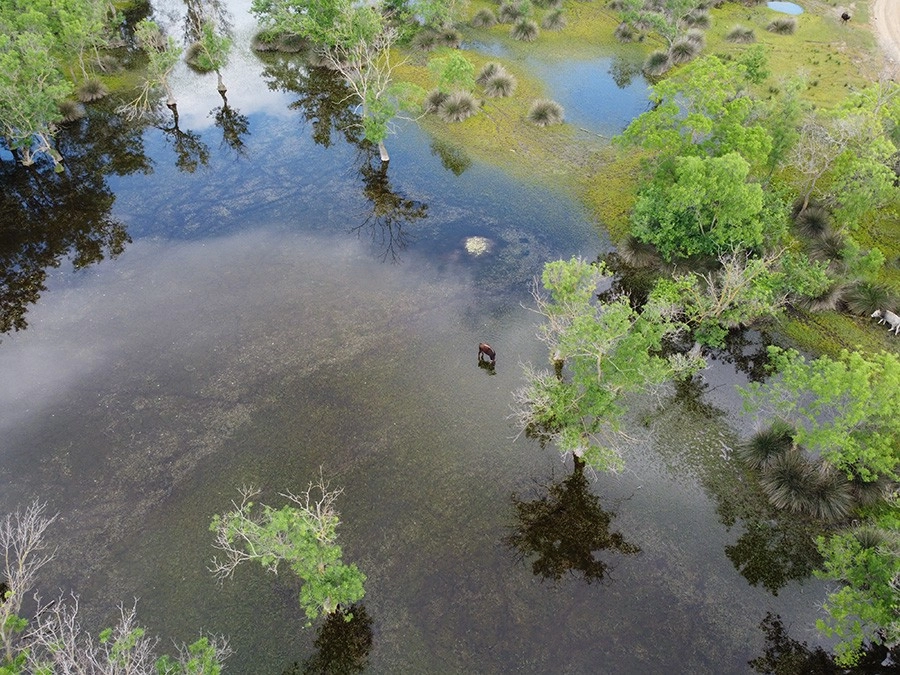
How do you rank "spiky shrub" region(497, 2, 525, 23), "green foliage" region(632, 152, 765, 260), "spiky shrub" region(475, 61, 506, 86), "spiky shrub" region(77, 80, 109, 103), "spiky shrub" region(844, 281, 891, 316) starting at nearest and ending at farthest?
1. "green foliage" region(632, 152, 765, 260)
2. "spiky shrub" region(844, 281, 891, 316)
3. "spiky shrub" region(77, 80, 109, 103)
4. "spiky shrub" region(475, 61, 506, 86)
5. "spiky shrub" region(497, 2, 525, 23)

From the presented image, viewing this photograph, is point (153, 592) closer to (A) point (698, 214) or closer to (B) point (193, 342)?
(B) point (193, 342)

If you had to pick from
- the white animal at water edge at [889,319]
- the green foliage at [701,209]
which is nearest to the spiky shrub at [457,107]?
the green foliage at [701,209]

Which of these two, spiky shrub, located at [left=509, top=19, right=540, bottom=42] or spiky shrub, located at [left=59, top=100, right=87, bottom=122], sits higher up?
spiky shrub, located at [left=509, top=19, right=540, bottom=42]

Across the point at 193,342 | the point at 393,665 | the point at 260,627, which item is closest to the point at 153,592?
the point at 260,627

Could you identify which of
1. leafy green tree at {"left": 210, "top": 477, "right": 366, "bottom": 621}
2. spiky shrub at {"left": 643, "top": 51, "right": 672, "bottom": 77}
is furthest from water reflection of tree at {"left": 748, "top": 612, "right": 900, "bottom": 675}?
spiky shrub at {"left": 643, "top": 51, "right": 672, "bottom": 77}

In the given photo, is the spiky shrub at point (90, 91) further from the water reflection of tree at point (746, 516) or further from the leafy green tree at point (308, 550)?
the water reflection of tree at point (746, 516)

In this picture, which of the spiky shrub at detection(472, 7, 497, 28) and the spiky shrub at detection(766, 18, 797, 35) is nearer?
the spiky shrub at detection(766, 18, 797, 35)

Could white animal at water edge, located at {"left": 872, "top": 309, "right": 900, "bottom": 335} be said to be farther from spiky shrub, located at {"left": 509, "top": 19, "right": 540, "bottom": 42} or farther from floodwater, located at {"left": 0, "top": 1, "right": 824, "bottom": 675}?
spiky shrub, located at {"left": 509, "top": 19, "right": 540, "bottom": 42}
